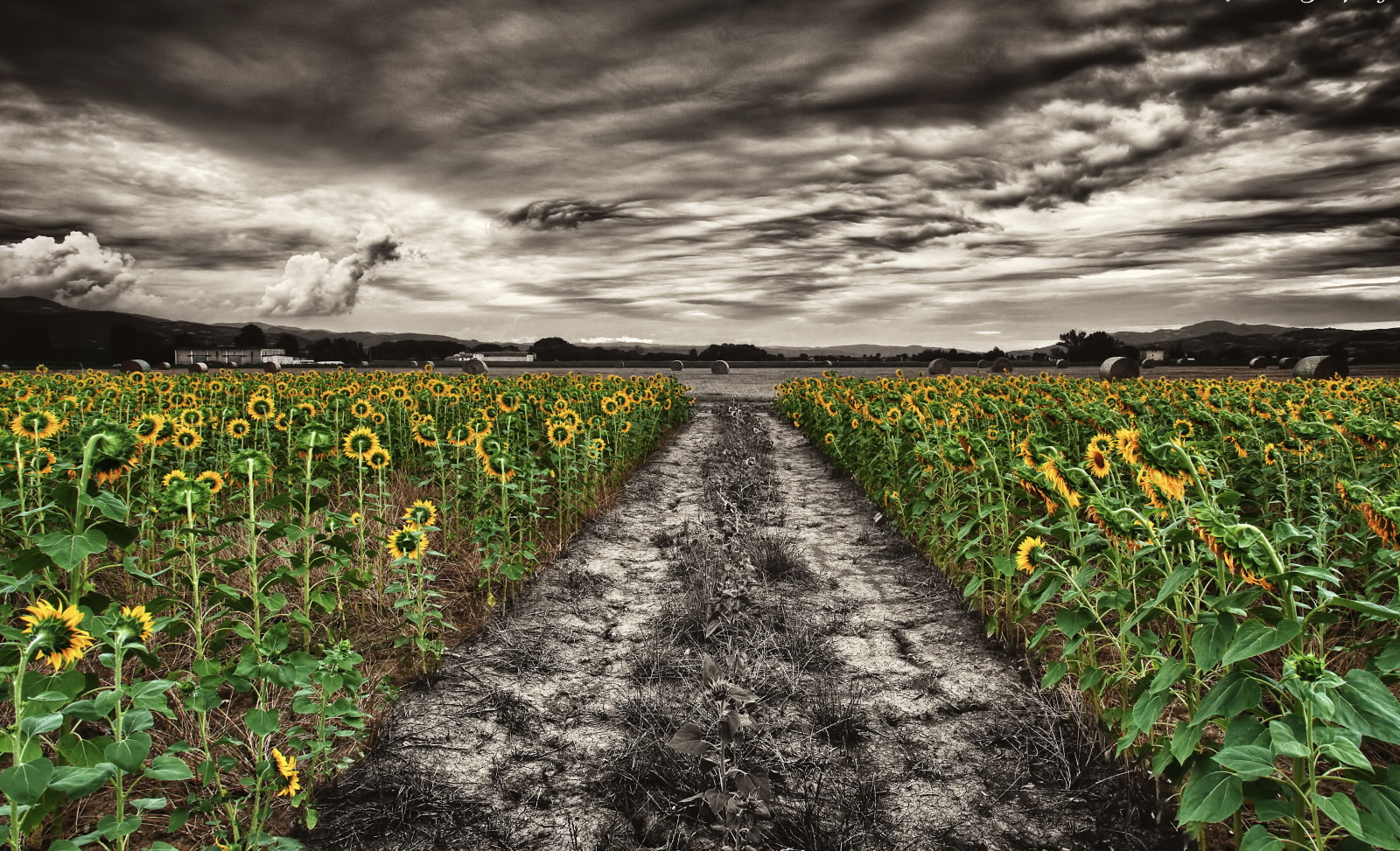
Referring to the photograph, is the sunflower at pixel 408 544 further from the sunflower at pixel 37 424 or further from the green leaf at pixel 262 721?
the sunflower at pixel 37 424

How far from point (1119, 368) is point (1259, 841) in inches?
1370

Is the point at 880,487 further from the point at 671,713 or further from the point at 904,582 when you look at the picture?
the point at 671,713

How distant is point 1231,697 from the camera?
7.70ft

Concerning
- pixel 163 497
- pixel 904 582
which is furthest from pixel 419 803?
pixel 904 582

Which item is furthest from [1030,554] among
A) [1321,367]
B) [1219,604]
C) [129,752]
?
[1321,367]

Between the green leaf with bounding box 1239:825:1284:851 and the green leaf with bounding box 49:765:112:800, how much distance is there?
3.35 metres

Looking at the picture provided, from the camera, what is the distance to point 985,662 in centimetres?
543

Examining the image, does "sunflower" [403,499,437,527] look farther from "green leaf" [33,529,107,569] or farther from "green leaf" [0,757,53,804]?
"green leaf" [0,757,53,804]

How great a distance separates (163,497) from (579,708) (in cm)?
264

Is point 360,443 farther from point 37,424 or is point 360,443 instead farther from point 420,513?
point 37,424

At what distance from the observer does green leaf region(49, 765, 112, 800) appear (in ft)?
6.80

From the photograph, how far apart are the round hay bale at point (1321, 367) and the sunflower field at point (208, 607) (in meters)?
34.6

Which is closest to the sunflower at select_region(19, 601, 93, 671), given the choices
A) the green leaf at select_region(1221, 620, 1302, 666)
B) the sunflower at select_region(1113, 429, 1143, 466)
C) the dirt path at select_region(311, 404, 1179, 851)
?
the dirt path at select_region(311, 404, 1179, 851)

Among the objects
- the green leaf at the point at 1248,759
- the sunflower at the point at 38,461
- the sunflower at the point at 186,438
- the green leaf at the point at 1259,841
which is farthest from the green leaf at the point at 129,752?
the green leaf at the point at 1259,841
